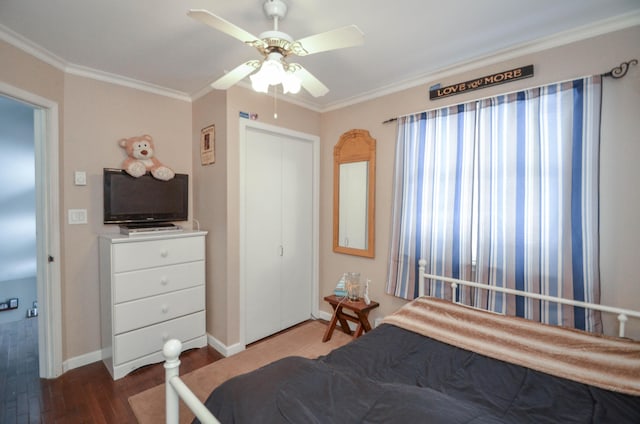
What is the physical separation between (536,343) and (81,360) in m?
3.36

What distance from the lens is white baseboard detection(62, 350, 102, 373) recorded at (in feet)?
7.64

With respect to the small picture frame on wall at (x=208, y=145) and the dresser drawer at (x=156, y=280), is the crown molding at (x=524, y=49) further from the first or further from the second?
the dresser drawer at (x=156, y=280)

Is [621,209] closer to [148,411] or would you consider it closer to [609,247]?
[609,247]

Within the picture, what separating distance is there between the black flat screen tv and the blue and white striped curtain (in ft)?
6.99

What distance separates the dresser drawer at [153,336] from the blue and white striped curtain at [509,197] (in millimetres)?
1940

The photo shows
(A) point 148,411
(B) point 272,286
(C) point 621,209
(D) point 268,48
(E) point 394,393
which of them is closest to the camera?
(E) point 394,393

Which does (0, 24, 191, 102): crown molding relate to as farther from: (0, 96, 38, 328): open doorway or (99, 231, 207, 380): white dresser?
(0, 96, 38, 328): open doorway

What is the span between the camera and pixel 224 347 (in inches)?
103

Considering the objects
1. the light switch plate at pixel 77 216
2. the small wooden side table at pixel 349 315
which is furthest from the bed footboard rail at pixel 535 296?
the light switch plate at pixel 77 216

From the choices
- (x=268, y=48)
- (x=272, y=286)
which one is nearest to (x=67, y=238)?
(x=272, y=286)

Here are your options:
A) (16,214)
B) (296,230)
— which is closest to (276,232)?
(296,230)

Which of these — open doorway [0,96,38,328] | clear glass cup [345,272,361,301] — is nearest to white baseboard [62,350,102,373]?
open doorway [0,96,38,328]

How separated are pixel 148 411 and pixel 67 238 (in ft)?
5.01

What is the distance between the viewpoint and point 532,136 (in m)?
1.96
